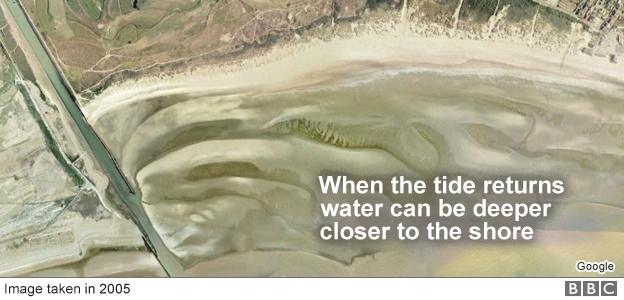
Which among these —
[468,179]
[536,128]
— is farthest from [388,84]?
[536,128]

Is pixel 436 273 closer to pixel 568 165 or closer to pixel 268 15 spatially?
pixel 568 165

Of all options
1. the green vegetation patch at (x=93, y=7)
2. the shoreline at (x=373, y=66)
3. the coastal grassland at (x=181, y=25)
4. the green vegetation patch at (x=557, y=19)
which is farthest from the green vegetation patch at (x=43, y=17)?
the green vegetation patch at (x=557, y=19)

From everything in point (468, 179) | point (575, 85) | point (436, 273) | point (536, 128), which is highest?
point (575, 85)

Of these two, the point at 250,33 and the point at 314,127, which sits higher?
the point at 250,33
